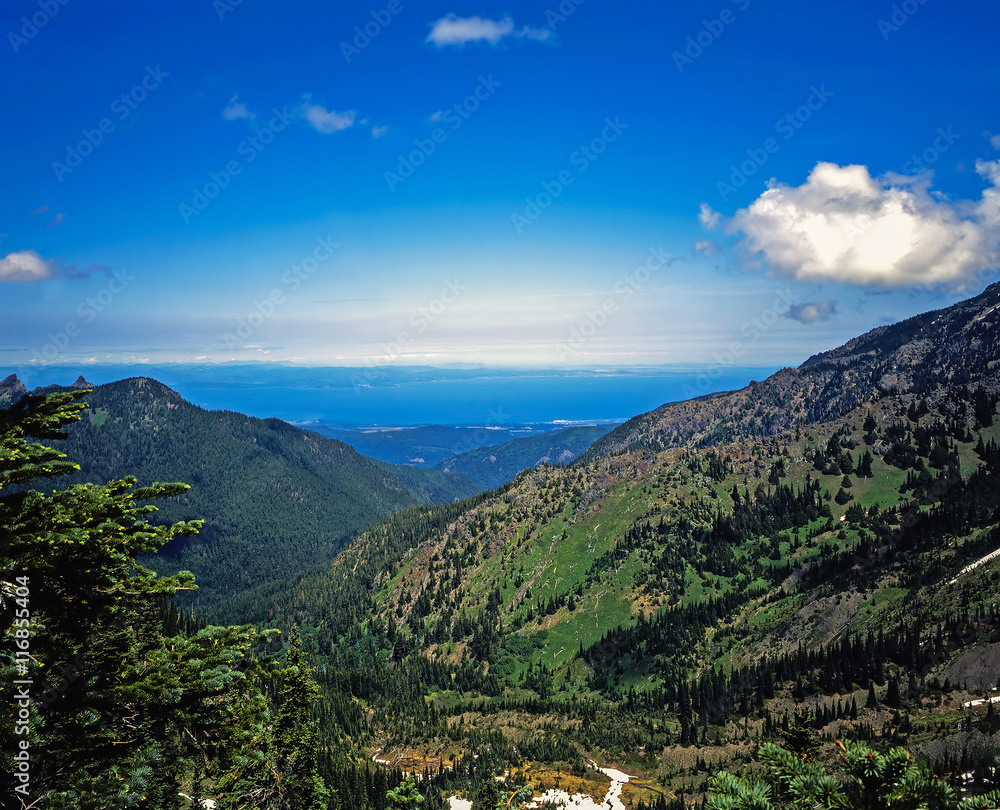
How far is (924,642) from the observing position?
130375mm

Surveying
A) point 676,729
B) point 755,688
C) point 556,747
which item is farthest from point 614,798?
point 755,688

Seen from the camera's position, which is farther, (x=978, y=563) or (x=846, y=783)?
(x=978, y=563)

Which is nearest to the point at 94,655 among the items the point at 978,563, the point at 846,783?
the point at 846,783

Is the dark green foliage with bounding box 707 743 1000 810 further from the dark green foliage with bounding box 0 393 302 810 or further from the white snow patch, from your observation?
the white snow patch

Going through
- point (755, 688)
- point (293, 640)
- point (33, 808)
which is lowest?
point (755, 688)

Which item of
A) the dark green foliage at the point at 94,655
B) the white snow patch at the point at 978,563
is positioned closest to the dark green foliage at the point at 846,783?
the dark green foliage at the point at 94,655

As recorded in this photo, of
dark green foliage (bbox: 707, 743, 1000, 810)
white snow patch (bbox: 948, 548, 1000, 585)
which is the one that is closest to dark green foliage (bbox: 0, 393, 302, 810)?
dark green foliage (bbox: 707, 743, 1000, 810)

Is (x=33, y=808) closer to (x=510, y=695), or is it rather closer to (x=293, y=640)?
(x=293, y=640)

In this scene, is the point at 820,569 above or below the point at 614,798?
above

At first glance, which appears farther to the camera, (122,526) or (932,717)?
(932,717)

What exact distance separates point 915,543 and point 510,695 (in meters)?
144

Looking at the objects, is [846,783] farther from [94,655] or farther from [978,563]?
[978,563]

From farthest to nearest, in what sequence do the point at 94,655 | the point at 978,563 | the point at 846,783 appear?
the point at 978,563 → the point at 94,655 → the point at 846,783

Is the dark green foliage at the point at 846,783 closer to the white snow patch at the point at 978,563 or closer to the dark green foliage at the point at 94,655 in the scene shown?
the dark green foliage at the point at 94,655
